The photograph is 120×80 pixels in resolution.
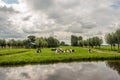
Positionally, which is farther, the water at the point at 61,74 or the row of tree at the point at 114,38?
the row of tree at the point at 114,38

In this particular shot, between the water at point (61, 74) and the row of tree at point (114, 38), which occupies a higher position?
the row of tree at point (114, 38)

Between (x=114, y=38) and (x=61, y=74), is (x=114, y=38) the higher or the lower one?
the higher one

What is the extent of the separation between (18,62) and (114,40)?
2797 inches

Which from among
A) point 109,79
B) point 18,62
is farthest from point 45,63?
point 109,79

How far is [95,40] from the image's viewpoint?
149875 mm

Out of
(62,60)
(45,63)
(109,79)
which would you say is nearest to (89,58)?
(62,60)

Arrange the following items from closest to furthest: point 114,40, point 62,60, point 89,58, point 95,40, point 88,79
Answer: point 88,79 < point 62,60 < point 89,58 < point 114,40 < point 95,40

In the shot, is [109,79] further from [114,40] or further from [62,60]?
[114,40]

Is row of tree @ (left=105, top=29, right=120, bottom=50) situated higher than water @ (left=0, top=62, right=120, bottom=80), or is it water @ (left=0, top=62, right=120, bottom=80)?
row of tree @ (left=105, top=29, right=120, bottom=50)

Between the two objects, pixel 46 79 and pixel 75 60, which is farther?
pixel 75 60

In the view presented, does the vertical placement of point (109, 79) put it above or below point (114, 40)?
below

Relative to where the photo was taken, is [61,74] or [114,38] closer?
[61,74]

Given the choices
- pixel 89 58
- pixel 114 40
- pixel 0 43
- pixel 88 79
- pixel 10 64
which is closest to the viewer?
pixel 88 79

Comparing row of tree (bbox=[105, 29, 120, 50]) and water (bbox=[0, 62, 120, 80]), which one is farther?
row of tree (bbox=[105, 29, 120, 50])
